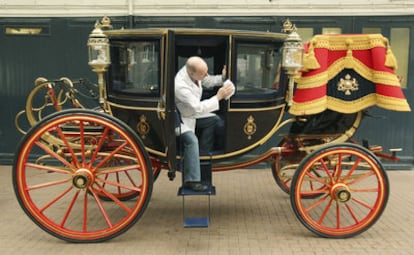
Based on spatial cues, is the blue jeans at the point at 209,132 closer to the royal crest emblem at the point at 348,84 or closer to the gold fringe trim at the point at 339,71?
the gold fringe trim at the point at 339,71

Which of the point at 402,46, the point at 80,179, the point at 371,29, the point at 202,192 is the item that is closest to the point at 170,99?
the point at 202,192

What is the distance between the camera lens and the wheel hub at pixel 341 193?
381cm

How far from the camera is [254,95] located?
12.9 feet

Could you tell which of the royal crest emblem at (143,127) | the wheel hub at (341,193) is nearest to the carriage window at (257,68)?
the royal crest emblem at (143,127)

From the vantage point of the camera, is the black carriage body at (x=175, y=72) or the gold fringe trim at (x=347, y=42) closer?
the black carriage body at (x=175, y=72)

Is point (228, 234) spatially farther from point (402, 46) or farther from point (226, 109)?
point (402, 46)

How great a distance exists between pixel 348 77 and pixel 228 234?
6.24 feet

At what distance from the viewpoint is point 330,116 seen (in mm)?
4316

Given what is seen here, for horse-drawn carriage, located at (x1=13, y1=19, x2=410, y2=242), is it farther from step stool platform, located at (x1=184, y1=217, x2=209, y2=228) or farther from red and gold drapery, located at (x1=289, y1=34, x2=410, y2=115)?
step stool platform, located at (x1=184, y1=217, x2=209, y2=228)

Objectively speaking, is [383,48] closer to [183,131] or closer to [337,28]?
[183,131]

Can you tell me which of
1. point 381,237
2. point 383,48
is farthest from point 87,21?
point 381,237

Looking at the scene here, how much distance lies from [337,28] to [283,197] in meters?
2.86
